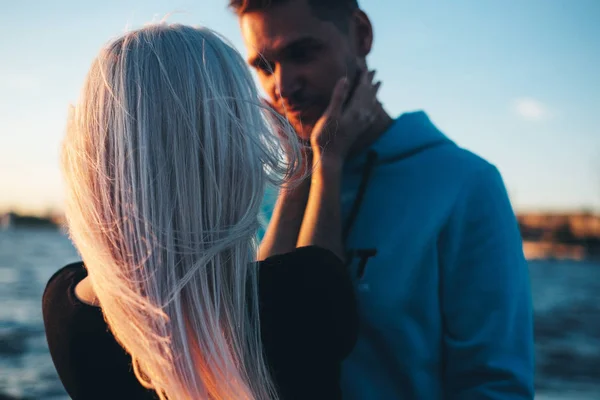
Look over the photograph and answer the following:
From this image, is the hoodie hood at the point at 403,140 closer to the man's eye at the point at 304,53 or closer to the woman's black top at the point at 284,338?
the man's eye at the point at 304,53

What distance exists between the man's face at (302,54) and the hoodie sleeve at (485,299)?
30.8 inches

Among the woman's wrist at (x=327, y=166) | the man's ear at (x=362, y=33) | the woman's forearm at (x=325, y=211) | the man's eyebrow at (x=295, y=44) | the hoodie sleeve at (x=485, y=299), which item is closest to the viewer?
the hoodie sleeve at (x=485, y=299)

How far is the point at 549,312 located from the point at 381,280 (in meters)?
24.8

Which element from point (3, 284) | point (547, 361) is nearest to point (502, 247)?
point (547, 361)

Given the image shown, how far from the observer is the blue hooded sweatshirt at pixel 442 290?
71.0 inches

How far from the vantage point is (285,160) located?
168 centimetres

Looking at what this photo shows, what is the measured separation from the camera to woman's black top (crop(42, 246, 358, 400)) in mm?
1521

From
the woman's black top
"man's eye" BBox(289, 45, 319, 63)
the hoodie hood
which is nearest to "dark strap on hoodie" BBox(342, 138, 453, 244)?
the hoodie hood

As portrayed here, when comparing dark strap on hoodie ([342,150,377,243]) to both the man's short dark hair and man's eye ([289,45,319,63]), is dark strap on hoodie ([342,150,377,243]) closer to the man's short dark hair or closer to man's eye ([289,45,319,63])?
man's eye ([289,45,319,63])

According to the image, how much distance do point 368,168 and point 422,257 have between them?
481 mm

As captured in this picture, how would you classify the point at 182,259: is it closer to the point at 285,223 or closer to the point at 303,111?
the point at 285,223

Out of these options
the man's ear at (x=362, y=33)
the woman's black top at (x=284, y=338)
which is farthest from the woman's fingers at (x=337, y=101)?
the woman's black top at (x=284, y=338)

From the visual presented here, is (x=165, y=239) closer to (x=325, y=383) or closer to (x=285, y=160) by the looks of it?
(x=285, y=160)

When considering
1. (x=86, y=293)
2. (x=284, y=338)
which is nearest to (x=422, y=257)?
(x=284, y=338)
